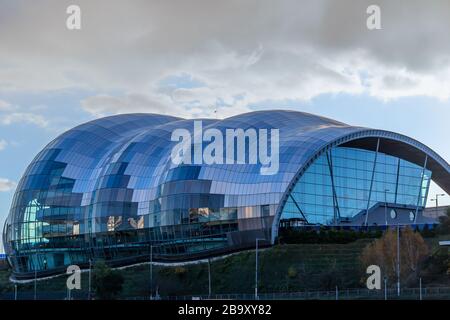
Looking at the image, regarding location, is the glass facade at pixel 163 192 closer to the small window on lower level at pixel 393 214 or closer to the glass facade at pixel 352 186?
the glass facade at pixel 352 186

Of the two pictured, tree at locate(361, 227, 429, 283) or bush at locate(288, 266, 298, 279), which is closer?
tree at locate(361, 227, 429, 283)

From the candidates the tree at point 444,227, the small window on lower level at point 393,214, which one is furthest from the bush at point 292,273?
the small window on lower level at point 393,214

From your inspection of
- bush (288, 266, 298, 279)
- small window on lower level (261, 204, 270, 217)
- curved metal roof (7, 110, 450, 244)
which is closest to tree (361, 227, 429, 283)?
bush (288, 266, 298, 279)

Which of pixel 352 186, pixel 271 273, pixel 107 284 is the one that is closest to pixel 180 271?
pixel 107 284

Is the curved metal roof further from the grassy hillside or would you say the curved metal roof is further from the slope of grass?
the grassy hillside

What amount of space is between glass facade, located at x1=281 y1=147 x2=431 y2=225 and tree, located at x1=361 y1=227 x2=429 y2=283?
62.9 ft

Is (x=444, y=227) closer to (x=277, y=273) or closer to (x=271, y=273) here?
(x=277, y=273)

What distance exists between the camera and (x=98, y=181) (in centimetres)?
10000

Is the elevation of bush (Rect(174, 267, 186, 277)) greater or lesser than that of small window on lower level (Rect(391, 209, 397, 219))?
lesser

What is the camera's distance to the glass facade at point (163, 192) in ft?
276
